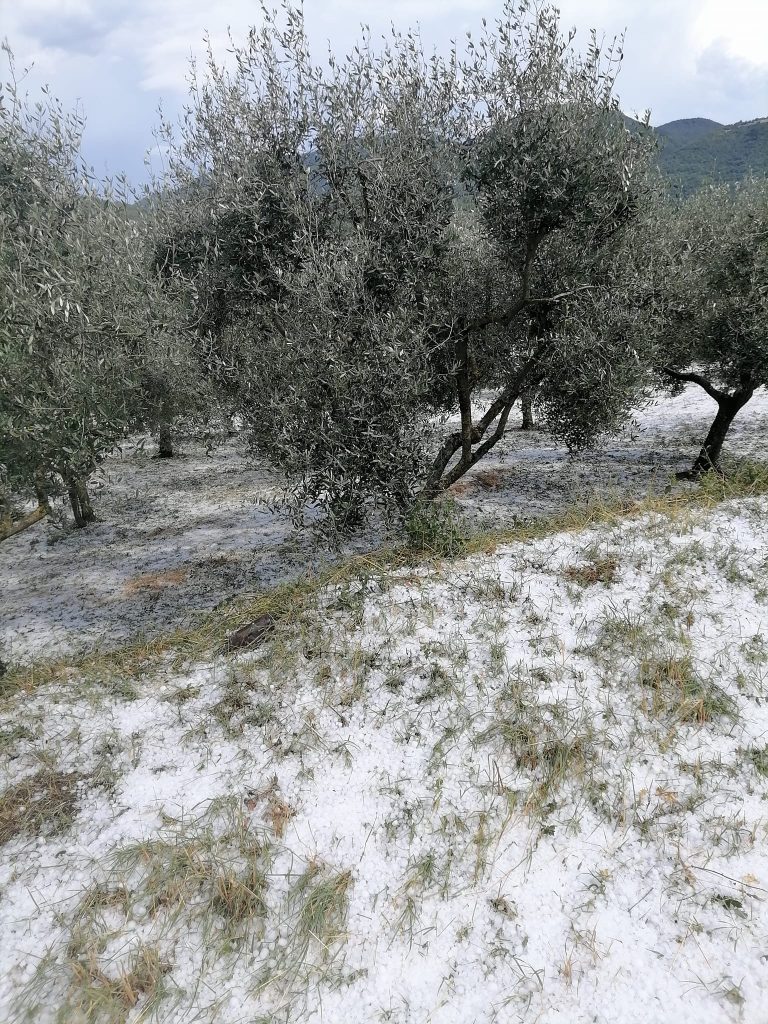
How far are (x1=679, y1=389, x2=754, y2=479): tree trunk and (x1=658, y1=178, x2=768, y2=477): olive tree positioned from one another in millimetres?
48

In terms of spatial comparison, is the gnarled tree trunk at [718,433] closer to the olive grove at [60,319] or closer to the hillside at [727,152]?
the olive grove at [60,319]

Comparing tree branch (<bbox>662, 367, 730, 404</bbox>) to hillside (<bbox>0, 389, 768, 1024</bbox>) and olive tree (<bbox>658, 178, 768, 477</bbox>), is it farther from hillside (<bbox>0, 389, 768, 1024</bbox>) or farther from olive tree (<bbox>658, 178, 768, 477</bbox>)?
hillside (<bbox>0, 389, 768, 1024</bbox>)

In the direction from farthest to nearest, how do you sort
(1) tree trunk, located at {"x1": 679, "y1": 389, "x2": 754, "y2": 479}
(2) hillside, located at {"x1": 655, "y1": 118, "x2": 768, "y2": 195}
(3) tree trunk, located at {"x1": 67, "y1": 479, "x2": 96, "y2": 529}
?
(2) hillside, located at {"x1": 655, "y1": 118, "x2": 768, "y2": 195} → (3) tree trunk, located at {"x1": 67, "y1": 479, "x2": 96, "y2": 529} → (1) tree trunk, located at {"x1": 679, "y1": 389, "x2": 754, "y2": 479}

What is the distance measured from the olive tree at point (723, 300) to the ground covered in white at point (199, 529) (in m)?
3.62

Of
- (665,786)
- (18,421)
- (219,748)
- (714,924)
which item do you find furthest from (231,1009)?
(18,421)

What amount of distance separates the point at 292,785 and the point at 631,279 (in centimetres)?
1115

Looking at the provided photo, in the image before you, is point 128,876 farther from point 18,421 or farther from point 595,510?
point 595,510

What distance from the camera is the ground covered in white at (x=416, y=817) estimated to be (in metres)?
4.89

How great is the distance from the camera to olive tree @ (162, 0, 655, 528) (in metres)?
9.52

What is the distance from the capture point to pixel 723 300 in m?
16.0

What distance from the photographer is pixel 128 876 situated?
560 centimetres

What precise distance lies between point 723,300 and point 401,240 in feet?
34.6

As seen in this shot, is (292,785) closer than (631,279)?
Yes

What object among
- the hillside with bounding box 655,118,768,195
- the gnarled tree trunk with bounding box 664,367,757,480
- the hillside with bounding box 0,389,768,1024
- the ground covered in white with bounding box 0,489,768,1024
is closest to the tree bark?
the hillside with bounding box 0,389,768,1024
